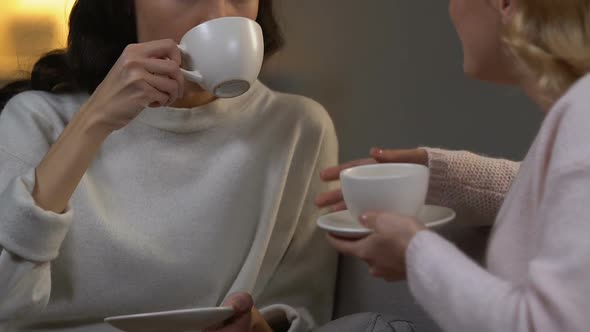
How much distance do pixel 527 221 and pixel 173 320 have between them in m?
0.48

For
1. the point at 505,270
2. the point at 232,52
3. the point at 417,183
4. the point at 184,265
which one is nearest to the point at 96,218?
the point at 184,265


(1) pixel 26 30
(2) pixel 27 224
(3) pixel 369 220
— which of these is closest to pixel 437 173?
(3) pixel 369 220

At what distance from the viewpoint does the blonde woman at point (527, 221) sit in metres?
0.74

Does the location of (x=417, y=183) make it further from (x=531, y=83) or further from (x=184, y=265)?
(x=184, y=265)

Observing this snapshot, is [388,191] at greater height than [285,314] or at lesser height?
greater

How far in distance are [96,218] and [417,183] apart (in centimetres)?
61

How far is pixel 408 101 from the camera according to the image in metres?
1.57

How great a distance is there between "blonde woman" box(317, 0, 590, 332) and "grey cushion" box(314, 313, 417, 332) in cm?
20

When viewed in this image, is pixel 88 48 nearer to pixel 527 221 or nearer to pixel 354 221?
pixel 354 221

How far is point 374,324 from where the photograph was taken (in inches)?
45.4

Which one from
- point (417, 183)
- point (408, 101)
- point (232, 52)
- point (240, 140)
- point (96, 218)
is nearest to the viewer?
point (417, 183)

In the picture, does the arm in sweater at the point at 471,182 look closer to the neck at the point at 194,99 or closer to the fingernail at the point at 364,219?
the fingernail at the point at 364,219

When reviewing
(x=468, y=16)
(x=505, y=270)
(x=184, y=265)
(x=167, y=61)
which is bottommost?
(x=184, y=265)

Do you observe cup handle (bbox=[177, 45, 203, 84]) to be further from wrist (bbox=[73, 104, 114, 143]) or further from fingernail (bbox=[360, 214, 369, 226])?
fingernail (bbox=[360, 214, 369, 226])
